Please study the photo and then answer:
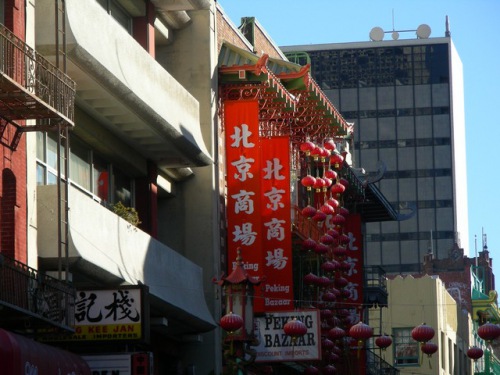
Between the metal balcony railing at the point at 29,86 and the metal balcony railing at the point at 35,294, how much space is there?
2553mm

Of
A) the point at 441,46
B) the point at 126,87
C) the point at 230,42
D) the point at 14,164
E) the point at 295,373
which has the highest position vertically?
the point at 441,46

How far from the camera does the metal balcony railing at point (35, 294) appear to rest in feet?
83.8

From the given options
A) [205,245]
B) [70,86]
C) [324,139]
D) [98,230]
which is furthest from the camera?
[324,139]

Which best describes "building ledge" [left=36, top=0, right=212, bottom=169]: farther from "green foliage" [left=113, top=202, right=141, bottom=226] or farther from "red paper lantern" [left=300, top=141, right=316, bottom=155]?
"red paper lantern" [left=300, top=141, right=316, bottom=155]

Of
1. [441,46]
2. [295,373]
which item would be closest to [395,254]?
[441,46]

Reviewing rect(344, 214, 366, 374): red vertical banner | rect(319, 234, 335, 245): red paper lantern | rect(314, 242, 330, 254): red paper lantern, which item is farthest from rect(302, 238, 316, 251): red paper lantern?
rect(344, 214, 366, 374): red vertical banner

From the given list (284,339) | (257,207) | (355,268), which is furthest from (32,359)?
(355,268)

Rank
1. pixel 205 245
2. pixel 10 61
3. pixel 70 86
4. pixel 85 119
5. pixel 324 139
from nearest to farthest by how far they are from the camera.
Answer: pixel 10 61 < pixel 70 86 < pixel 85 119 < pixel 205 245 < pixel 324 139

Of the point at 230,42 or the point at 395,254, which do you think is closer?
the point at 230,42

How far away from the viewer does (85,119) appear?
115 ft

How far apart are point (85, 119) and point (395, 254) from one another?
112138 mm

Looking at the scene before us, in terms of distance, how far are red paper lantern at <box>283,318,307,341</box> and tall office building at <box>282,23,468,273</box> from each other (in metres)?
108

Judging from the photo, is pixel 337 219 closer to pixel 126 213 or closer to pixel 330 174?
pixel 330 174

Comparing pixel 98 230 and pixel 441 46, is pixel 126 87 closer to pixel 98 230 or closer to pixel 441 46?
pixel 98 230
